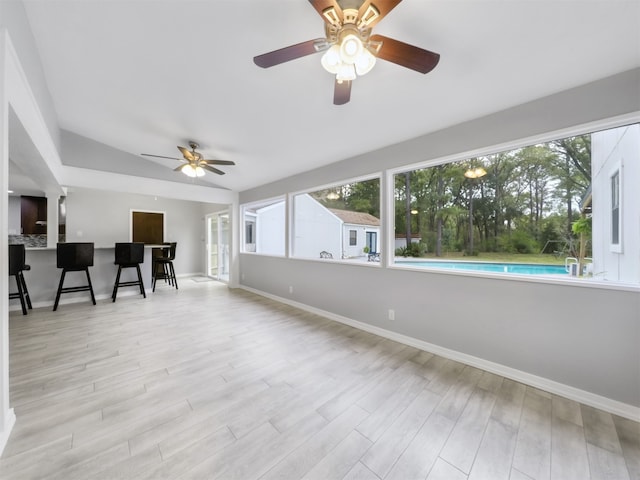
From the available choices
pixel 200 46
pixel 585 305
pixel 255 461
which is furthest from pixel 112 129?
pixel 585 305

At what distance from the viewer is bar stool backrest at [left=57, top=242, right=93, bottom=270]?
409 centimetres

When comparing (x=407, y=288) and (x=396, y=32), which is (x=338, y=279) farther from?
(x=396, y=32)

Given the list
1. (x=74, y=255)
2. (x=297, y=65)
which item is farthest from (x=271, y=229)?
(x=297, y=65)

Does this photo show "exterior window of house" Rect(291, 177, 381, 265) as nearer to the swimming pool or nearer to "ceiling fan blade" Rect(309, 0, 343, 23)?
the swimming pool

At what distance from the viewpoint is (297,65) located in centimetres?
209

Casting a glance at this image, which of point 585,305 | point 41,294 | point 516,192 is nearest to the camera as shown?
point 585,305

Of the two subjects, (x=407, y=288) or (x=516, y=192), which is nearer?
(x=516, y=192)

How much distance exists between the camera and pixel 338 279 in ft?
12.0

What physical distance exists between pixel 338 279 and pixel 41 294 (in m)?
5.03

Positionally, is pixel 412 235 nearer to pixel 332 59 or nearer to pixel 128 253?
pixel 332 59

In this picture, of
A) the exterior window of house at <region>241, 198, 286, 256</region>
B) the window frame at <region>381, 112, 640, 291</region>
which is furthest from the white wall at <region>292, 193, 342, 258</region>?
the window frame at <region>381, 112, 640, 291</region>

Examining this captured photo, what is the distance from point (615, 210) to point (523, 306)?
96cm

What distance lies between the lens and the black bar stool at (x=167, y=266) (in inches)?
236

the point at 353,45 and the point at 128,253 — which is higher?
the point at 353,45
